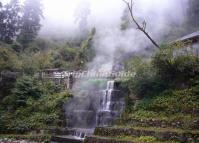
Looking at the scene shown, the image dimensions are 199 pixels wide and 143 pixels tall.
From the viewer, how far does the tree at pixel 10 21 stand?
40875 millimetres

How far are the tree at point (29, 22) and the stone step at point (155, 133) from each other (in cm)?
2598

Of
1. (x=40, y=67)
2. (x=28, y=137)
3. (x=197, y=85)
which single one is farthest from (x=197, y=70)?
(x=40, y=67)

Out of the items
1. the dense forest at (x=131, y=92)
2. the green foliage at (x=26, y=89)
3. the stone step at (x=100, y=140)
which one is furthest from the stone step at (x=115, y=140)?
the green foliage at (x=26, y=89)

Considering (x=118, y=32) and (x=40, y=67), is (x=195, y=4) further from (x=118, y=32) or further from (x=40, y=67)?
(x=40, y=67)

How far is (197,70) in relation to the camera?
20812 mm

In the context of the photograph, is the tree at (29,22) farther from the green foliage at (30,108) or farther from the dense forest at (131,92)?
the green foliage at (30,108)

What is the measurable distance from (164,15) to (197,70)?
76.0 feet

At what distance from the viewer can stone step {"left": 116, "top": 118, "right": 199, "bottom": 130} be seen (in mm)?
15935

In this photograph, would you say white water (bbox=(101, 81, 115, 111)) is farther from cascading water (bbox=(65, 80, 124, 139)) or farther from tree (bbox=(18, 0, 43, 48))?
tree (bbox=(18, 0, 43, 48))

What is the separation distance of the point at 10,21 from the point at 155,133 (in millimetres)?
29927

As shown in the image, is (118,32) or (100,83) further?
(118,32)

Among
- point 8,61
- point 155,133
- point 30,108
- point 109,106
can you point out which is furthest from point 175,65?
point 8,61

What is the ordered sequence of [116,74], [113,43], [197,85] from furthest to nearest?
[113,43] → [116,74] → [197,85]

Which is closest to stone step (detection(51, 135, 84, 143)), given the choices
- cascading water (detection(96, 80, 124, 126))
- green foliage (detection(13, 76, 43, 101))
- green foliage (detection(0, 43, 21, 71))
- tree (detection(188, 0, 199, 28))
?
cascading water (detection(96, 80, 124, 126))
